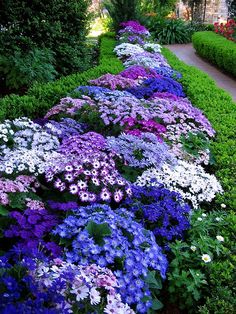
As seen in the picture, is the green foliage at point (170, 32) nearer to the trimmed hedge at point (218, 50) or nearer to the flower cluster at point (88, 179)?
the trimmed hedge at point (218, 50)

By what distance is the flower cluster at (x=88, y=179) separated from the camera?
348 cm

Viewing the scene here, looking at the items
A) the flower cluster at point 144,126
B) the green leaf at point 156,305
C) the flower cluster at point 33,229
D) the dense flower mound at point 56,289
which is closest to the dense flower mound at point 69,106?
the flower cluster at point 144,126

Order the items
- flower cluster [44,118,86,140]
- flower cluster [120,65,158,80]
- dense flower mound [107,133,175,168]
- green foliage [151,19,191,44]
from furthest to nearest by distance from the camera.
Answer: green foliage [151,19,191,44], flower cluster [120,65,158,80], flower cluster [44,118,86,140], dense flower mound [107,133,175,168]

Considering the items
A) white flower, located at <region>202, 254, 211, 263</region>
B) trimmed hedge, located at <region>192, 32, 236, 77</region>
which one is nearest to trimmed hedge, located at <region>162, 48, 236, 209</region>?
white flower, located at <region>202, 254, 211, 263</region>

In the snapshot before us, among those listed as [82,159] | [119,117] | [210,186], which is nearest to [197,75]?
[119,117]

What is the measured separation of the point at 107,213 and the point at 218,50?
11538 millimetres

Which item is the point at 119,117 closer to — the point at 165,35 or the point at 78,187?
the point at 78,187

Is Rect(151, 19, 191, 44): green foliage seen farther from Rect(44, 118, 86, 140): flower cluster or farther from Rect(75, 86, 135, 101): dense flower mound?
Rect(44, 118, 86, 140): flower cluster

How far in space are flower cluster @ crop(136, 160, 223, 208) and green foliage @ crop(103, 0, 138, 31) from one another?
11285mm

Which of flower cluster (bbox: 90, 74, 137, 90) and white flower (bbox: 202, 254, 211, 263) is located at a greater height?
flower cluster (bbox: 90, 74, 137, 90)

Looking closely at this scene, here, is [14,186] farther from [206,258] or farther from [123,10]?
[123,10]

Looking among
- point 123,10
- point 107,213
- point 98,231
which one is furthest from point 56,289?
point 123,10

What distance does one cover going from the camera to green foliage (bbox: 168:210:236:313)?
2932 mm

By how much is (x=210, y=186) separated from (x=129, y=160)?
0.76 m
